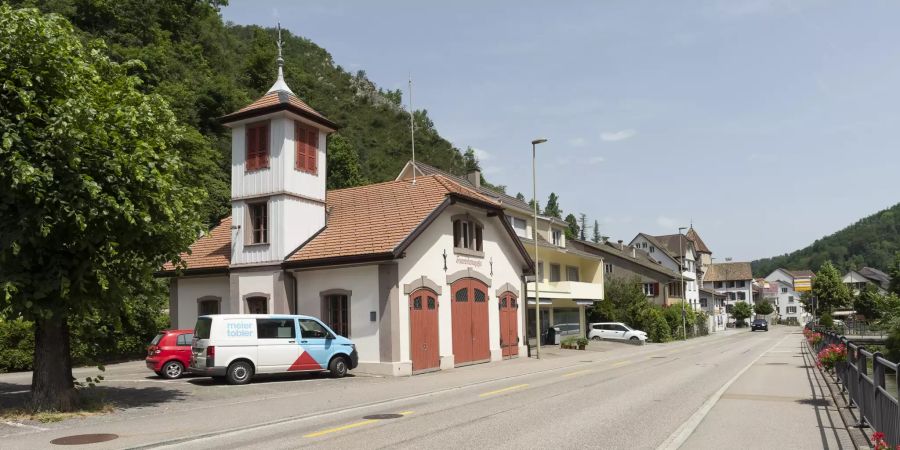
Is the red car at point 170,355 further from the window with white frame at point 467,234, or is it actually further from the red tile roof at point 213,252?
the window with white frame at point 467,234

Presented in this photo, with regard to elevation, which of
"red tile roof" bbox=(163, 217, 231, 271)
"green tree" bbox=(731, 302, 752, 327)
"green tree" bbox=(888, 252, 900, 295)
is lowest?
"green tree" bbox=(731, 302, 752, 327)

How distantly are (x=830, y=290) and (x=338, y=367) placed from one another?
83.6 meters

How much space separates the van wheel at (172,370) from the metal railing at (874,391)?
17572 millimetres

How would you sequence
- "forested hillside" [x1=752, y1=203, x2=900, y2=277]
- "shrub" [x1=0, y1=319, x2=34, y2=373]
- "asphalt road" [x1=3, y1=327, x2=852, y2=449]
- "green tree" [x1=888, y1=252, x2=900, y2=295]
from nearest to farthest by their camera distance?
"asphalt road" [x1=3, y1=327, x2=852, y2=449], "shrub" [x1=0, y1=319, x2=34, y2=373], "green tree" [x1=888, y1=252, x2=900, y2=295], "forested hillside" [x1=752, y1=203, x2=900, y2=277]

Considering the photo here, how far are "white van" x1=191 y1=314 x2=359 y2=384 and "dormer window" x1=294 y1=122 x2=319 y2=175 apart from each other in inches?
282

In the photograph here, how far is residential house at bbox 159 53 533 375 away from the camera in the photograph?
22266 millimetres

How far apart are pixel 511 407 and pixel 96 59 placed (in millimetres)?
11345

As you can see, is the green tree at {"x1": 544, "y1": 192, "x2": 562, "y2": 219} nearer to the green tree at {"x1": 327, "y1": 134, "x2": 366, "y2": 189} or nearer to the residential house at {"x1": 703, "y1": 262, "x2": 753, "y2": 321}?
the residential house at {"x1": 703, "y1": 262, "x2": 753, "y2": 321}

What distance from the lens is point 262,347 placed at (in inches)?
748

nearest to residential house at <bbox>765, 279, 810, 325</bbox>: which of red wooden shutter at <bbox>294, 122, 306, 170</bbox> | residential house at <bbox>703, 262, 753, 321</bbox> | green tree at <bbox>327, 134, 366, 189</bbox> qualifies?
residential house at <bbox>703, 262, 753, 321</bbox>

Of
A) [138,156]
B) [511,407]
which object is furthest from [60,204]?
[511,407]

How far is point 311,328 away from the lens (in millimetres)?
20125

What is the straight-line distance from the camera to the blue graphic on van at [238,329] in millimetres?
18484

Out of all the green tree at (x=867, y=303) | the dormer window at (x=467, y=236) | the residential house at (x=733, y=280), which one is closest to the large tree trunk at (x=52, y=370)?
the dormer window at (x=467, y=236)
